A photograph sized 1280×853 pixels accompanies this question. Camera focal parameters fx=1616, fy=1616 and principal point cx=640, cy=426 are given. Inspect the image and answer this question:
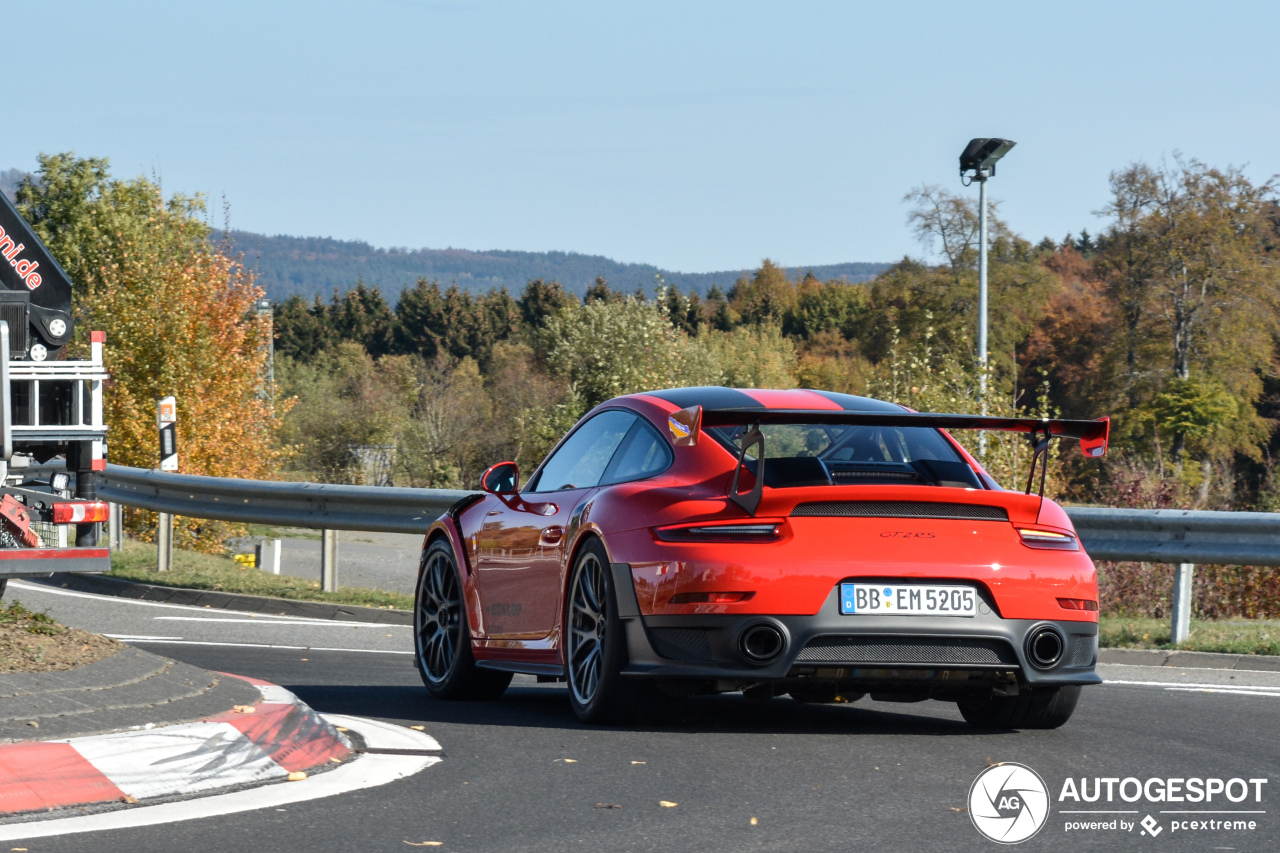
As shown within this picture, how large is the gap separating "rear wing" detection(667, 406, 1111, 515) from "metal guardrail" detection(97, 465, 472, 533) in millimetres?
6482

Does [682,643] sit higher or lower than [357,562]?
higher

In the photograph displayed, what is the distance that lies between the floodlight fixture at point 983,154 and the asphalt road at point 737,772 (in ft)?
53.5

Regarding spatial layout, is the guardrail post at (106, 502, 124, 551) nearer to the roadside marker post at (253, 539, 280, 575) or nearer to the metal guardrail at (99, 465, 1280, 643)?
the metal guardrail at (99, 465, 1280, 643)

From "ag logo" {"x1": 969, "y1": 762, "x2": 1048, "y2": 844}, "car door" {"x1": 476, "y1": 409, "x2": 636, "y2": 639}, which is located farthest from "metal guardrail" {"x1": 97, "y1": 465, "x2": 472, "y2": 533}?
"ag logo" {"x1": 969, "y1": 762, "x2": 1048, "y2": 844}

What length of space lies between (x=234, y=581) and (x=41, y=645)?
8.26 meters

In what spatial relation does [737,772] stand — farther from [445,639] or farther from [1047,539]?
[445,639]

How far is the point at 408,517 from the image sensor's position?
13.5 meters

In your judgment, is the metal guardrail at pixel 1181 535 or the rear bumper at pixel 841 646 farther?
the metal guardrail at pixel 1181 535

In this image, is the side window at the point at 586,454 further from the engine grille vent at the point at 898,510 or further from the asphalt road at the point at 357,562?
the asphalt road at the point at 357,562

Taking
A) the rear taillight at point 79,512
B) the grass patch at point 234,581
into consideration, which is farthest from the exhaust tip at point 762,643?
the grass patch at point 234,581

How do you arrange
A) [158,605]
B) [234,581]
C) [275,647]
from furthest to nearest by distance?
[234,581] < [158,605] < [275,647]

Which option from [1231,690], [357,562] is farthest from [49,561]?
[357,562]

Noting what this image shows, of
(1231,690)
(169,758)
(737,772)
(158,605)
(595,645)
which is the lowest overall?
(158,605)

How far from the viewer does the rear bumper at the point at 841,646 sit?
5848mm
